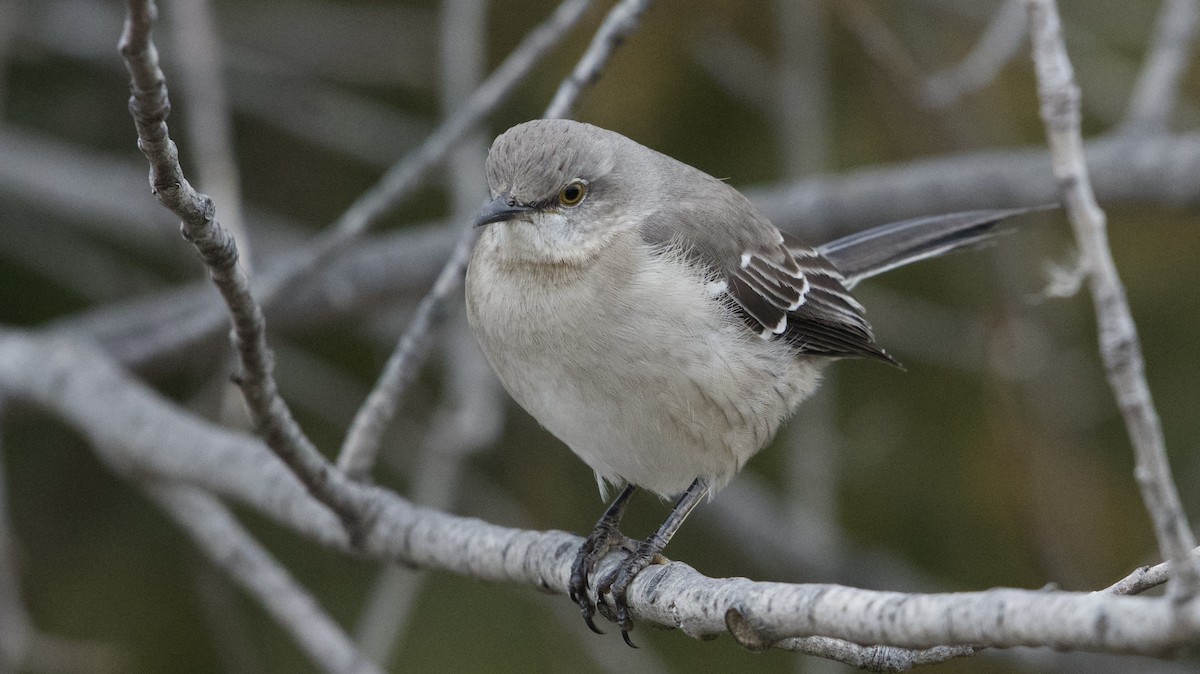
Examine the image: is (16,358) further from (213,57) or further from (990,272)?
(990,272)

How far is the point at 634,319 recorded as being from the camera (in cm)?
317

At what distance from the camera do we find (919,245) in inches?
157

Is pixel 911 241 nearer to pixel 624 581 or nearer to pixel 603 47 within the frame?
pixel 603 47

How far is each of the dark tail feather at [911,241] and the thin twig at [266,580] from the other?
6.67 ft

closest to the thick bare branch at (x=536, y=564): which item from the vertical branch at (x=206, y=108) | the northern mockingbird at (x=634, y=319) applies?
the northern mockingbird at (x=634, y=319)

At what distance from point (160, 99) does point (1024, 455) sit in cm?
403

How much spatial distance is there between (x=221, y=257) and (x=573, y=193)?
4.50ft

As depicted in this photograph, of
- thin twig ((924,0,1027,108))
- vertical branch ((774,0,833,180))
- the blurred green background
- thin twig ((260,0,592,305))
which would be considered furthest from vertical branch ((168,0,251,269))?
thin twig ((924,0,1027,108))

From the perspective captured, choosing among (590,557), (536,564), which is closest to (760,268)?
(590,557)

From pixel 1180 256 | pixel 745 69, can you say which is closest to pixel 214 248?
pixel 745 69

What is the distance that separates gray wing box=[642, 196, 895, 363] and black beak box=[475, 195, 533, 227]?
0.38 metres

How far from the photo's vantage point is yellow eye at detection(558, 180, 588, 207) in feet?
11.3

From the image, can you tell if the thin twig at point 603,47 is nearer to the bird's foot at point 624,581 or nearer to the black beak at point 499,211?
the black beak at point 499,211

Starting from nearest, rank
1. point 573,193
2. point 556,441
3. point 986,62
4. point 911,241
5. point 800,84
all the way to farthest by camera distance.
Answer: point 573,193 → point 911,241 → point 986,62 → point 800,84 → point 556,441
